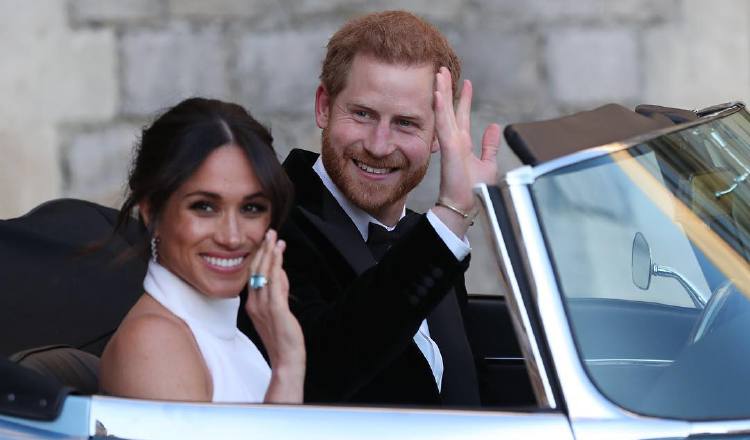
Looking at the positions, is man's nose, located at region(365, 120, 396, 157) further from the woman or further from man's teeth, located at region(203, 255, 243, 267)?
man's teeth, located at region(203, 255, 243, 267)

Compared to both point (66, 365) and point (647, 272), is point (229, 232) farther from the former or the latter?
point (647, 272)

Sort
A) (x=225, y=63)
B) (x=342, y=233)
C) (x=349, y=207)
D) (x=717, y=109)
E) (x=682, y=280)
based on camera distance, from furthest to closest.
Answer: (x=225, y=63), (x=349, y=207), (x=342, y=233), (x=717, y=109), (x=682, y=280)

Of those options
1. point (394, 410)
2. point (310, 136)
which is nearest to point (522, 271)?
point (394, 410)

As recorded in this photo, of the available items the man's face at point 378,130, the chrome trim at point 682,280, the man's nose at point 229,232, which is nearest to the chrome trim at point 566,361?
the chrome trim at point 682,280

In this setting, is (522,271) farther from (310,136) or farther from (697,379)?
(310,136)

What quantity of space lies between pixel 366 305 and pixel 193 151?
427 millimetres

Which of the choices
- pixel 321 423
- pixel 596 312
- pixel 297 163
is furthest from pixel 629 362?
pixel 297 163

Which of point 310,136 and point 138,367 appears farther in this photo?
point 310,136

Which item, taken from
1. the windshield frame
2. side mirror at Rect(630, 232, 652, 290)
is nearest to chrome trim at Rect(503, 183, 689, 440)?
the windshield frame

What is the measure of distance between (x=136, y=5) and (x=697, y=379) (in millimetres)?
4089

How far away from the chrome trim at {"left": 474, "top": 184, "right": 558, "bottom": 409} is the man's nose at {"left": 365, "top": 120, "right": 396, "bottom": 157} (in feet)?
2.90

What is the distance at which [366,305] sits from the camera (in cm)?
272

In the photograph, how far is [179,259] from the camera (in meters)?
2.67

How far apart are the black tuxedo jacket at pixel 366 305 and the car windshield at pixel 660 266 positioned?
1.05ft
